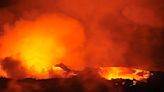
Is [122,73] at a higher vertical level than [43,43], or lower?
lower

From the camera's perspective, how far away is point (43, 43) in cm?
2169

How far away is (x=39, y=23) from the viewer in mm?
23375

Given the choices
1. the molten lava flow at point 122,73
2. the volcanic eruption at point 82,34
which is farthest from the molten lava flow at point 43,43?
the molten lava flow at point 122,73

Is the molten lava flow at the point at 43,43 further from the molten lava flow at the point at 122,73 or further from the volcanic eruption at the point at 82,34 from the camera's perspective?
the molten lava flow at the point at 122,73

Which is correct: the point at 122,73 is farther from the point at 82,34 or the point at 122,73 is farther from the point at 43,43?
the point at 82,34

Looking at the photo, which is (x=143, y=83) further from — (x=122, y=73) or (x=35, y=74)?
(x=35, y=74)

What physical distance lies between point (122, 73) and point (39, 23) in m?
6.72

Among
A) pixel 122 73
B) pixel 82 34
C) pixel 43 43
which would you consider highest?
pixel 82 34

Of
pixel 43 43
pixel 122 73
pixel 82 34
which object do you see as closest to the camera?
pixel 122 73

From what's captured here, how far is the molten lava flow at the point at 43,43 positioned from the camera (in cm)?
1933

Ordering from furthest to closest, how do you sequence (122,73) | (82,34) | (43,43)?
(82,34) < (43,43) < (122,73)

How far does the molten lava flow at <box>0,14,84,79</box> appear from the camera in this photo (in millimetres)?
19328

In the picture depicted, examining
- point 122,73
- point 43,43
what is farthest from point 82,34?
point 122,73

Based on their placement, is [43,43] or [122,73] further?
[43,43]
